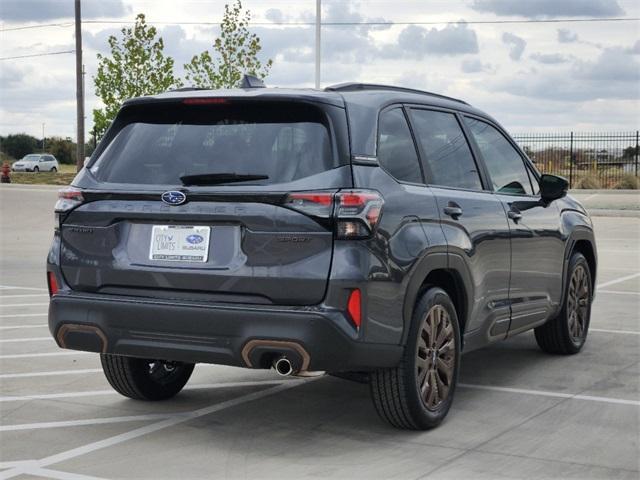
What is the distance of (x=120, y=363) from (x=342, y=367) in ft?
5.98

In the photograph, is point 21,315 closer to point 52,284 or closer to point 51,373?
point 51,373

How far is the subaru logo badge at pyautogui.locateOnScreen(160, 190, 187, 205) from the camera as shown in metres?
5.46

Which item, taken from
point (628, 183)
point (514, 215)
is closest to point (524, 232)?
point (514, 215)

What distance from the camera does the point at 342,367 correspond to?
17.3 feet

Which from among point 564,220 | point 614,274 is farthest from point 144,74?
point 564,220

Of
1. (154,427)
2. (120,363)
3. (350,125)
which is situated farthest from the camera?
(120,363)

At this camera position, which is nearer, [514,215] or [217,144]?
[217,144]

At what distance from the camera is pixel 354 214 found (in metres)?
5.20

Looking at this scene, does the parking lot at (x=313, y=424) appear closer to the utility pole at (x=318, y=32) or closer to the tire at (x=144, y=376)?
the tire at (x=144, y=376)

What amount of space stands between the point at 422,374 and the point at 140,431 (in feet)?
5.21

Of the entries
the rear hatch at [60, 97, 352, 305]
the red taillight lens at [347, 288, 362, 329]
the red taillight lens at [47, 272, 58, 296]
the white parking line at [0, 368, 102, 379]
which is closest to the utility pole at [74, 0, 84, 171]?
the white parking line at [0, 368, 102, 379]

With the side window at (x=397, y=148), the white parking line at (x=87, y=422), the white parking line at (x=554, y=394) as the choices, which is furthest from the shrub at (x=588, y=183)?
the white parking line at (x=87, y=422)

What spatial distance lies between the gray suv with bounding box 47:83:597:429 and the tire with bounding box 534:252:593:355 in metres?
1.96

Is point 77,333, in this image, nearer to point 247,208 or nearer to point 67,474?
point 67,474
